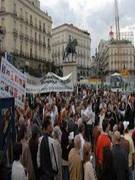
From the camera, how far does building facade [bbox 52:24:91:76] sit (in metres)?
148

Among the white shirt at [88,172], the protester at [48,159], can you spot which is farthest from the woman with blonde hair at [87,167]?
the protester at [48,159]

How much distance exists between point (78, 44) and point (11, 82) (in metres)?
147

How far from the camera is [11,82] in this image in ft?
33.8

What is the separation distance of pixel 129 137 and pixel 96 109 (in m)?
12.2

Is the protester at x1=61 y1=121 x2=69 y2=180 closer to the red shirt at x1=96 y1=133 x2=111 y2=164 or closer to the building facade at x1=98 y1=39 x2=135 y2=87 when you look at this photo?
the red shirt at x1=96 y1=133 x2=111 y2=164

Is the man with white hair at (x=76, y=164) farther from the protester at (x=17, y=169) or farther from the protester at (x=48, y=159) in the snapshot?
the protester at (x=17, y=169)

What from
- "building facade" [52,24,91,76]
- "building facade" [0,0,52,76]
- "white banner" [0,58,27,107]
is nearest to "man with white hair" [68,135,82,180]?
"white banner" [0,58,27,107]

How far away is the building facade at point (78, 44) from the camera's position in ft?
486

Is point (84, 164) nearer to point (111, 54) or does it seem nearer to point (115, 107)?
point (115, 107)

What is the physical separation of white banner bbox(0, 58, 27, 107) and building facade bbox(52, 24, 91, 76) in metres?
132

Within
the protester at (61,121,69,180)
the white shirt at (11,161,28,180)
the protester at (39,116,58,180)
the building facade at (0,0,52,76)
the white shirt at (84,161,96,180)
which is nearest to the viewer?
the white shirt at (11,161,28,180)

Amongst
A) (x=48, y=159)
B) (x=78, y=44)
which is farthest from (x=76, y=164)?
(x=78, y=44)

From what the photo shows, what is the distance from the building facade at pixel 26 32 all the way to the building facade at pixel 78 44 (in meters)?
39.3

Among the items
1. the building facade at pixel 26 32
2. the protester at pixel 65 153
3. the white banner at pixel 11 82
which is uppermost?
the building facade at pixel 26 32
